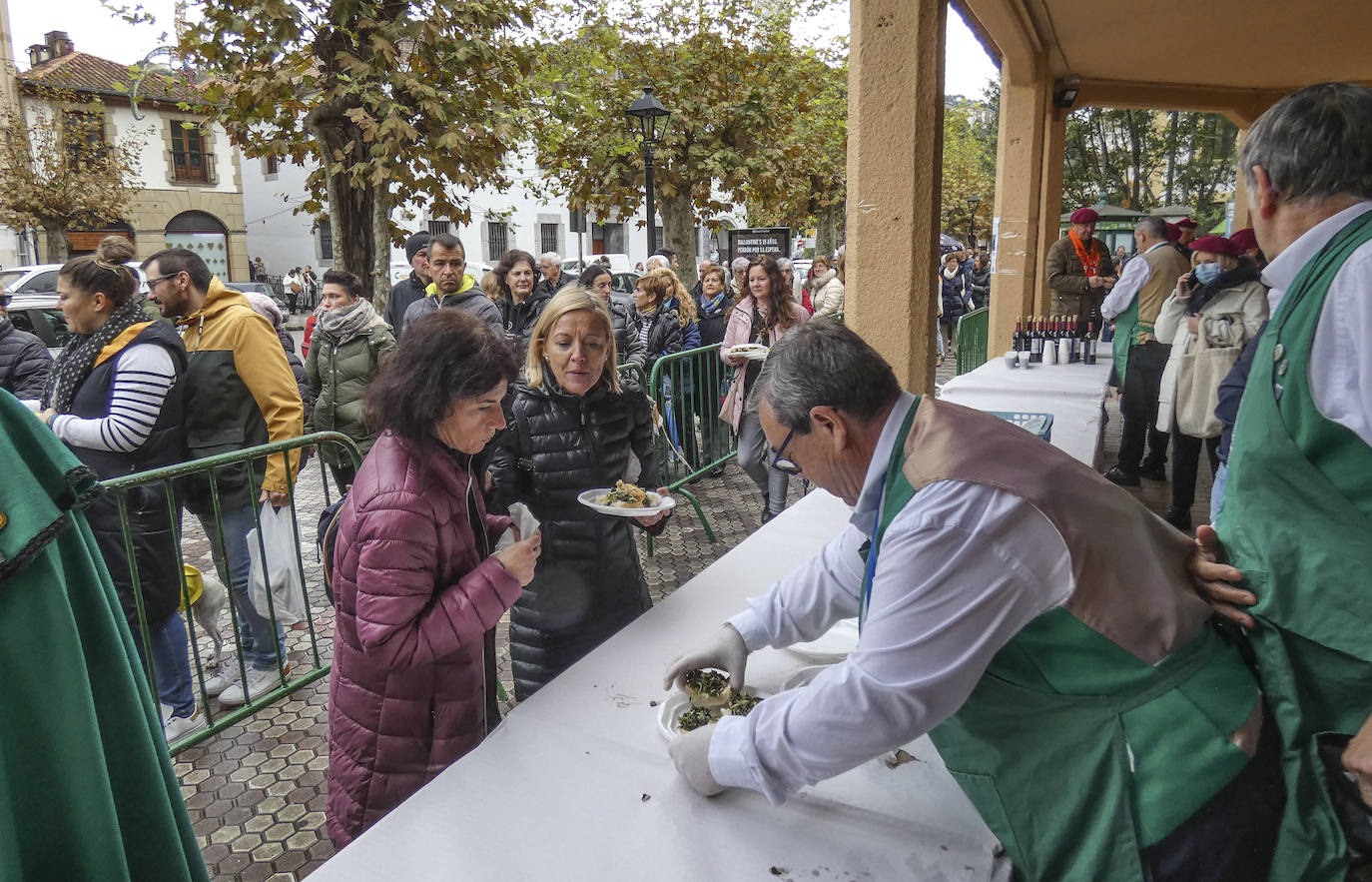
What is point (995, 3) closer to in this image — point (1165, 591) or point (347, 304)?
point (347, 304)

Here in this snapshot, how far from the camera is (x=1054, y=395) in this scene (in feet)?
19.8

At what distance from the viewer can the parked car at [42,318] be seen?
10602 millimetres

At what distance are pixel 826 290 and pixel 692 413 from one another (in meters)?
4.75

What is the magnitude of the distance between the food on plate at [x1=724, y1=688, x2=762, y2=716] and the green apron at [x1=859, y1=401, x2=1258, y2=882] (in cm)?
53

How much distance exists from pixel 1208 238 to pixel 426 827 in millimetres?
5848

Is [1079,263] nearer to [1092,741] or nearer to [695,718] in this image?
[695,718]

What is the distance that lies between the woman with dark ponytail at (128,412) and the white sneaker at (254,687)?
0.27 metres

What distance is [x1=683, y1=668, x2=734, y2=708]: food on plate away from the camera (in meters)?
1.83

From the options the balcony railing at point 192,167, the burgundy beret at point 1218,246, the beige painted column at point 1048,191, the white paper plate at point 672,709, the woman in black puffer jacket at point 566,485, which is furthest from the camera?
the balcony railing at point 192,167

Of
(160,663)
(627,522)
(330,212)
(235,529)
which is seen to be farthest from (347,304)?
(330,212)

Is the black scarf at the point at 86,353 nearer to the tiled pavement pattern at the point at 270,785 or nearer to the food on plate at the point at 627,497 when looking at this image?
the tiled pavement pattern at the point at 270,785

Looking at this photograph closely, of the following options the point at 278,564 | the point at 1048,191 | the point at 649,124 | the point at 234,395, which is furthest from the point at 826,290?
the point at 278,564

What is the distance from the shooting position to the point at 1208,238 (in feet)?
18.1

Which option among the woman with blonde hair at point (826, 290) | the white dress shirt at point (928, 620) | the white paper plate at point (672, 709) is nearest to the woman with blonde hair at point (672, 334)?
the woman with blonde hair at point (826, 290)
